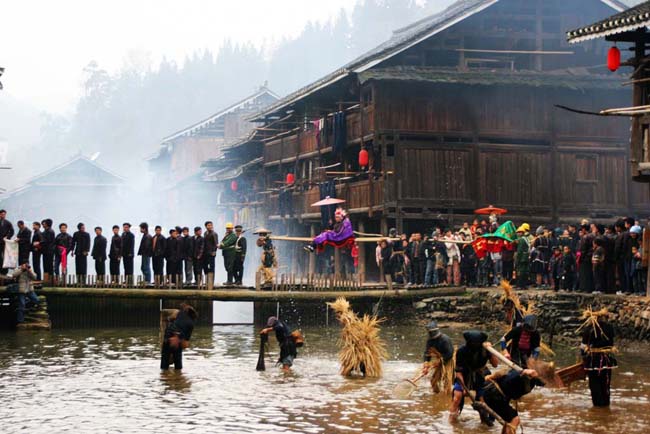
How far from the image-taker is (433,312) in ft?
102

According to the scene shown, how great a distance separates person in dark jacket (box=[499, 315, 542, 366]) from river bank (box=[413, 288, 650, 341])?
511cm

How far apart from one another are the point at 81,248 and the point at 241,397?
15403mm

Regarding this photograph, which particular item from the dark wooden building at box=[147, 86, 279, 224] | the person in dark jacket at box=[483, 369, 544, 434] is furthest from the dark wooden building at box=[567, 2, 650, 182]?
the dark wooden building at box=[147, 86, 279, 224]

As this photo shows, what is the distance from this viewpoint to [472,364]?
47.5 feet

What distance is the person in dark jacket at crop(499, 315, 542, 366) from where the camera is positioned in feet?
52.6

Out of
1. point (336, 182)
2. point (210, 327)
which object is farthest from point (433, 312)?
point (336, 182)

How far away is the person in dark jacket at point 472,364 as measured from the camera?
14344 mm

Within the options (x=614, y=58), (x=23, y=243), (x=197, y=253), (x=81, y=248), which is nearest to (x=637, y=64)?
(x=614, y=58)

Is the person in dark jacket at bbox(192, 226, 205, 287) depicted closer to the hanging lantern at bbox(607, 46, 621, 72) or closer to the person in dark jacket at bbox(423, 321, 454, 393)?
the hanging lantern at bbox(607, 46, 621, 72)

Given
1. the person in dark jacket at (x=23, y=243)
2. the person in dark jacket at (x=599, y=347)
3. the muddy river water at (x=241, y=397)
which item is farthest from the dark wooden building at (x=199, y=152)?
the person in dark jacket at (x=599, y=347)

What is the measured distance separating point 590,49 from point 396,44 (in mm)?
7457

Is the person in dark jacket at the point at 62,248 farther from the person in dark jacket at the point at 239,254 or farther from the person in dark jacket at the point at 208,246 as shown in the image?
the person in dark jacket at the point at 239,254

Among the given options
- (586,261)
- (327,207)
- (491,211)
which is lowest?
(586,261)

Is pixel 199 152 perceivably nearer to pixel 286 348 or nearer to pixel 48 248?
pixel 48 248
